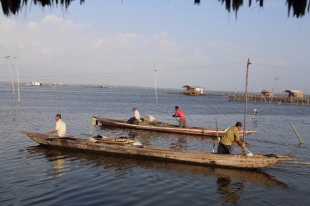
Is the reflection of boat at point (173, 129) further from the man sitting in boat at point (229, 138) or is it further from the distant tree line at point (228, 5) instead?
the distant tree line at point (228, 5)

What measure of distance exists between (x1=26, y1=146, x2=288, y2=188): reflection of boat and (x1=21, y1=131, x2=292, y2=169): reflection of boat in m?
0.22

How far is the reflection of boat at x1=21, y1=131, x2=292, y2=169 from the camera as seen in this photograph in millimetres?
11234

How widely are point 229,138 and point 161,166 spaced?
286 cm

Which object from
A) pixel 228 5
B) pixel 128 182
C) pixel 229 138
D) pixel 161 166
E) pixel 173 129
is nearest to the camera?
pixel 228 5

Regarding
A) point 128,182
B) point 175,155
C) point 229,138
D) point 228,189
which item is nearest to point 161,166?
point 175,155

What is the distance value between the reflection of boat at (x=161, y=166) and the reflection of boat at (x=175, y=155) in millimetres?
215

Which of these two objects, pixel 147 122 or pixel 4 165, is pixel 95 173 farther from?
pixel 147 122

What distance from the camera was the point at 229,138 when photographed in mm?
11531

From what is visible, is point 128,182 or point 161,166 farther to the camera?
point 161,166

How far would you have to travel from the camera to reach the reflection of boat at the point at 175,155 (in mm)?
11234

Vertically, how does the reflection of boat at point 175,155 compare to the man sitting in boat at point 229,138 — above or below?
below

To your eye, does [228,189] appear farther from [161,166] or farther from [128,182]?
[128,182]

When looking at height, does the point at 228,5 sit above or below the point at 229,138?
above

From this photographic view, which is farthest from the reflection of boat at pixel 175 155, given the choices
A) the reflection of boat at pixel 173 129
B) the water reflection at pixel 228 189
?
the reflection of boat at pixel 173 129
